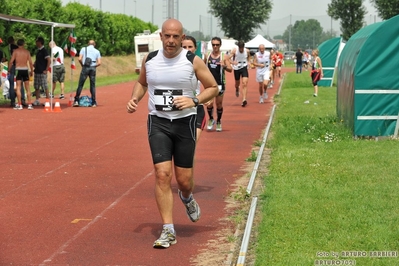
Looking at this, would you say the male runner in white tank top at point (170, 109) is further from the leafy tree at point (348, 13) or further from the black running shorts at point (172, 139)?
the leafy tree at point (348, 13)

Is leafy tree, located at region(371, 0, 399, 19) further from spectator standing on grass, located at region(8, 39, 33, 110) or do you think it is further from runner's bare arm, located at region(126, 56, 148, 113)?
runner's bare arm, located at region(126, 56, 148, 113)

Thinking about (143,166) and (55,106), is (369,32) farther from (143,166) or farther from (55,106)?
(55,106)

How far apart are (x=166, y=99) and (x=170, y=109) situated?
10 centimetres

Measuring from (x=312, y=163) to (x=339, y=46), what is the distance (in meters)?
25.7

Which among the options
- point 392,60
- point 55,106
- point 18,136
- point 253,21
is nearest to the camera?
point 392,60

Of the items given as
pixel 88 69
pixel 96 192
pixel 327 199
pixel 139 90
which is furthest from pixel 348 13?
pixel 139 90

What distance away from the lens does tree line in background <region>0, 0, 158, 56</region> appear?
3841 centimetres

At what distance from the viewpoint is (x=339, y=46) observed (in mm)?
36938

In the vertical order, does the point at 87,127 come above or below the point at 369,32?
below

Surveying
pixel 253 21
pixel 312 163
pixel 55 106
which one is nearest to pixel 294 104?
pixel 55 106

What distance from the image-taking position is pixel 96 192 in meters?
10.2

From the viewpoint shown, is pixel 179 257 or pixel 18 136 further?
pixel 18 136

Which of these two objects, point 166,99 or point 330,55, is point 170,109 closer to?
point 166,99

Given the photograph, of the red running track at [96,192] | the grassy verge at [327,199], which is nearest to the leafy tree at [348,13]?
the red running track at [96,192]
